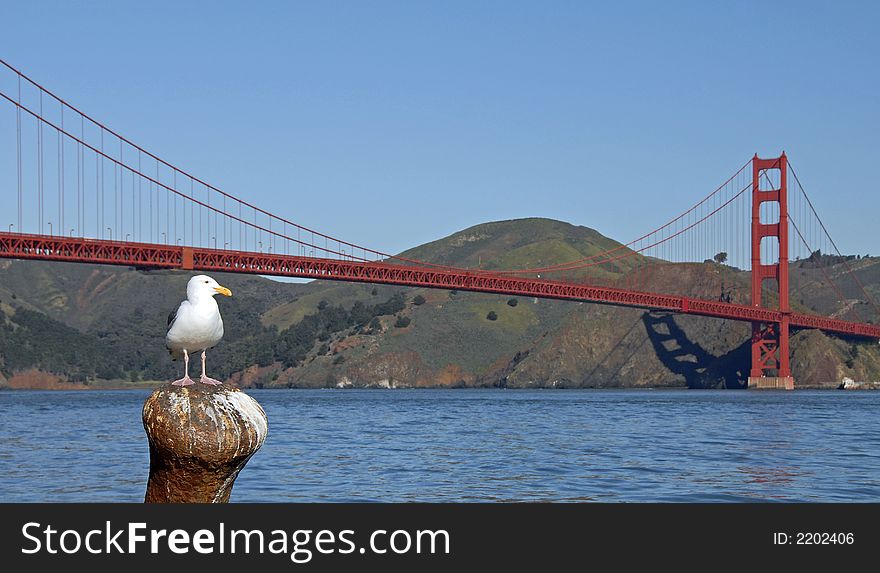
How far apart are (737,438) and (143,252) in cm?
4096

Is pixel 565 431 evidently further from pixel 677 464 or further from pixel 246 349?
pixel 246 349

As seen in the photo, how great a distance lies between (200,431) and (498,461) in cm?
1965

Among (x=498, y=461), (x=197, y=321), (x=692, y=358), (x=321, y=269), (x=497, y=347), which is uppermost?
(x=321, y=269)

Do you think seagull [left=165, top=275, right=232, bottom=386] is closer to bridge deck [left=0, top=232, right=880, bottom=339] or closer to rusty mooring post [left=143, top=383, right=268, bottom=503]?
rusty mooring post [left=143, top=383, right=268, bottom=503]

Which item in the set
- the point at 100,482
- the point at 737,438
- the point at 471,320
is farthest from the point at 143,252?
the point at 471,320

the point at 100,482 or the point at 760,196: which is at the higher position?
the point at 760,196

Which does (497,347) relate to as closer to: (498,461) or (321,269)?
(321,269)

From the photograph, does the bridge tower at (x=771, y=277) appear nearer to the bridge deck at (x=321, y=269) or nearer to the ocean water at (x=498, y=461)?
the bridge deck at (x=321, y=269)

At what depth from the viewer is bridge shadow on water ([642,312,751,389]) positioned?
124438 mm

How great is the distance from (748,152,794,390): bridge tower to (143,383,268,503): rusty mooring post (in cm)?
9938

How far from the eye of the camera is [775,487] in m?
22.6

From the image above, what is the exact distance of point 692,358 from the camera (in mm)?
130125

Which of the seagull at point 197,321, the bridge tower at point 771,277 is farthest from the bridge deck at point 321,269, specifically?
the seagull at point 197,321
